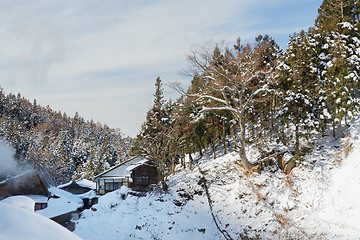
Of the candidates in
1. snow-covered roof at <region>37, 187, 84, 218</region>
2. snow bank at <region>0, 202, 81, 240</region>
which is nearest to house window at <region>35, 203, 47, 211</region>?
snow-covered roof at <region>37, 187, 84, 218</region>

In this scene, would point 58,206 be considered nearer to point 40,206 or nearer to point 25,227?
point 40,206

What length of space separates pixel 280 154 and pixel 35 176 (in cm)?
2391

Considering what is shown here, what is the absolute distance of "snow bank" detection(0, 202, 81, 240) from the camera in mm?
2209

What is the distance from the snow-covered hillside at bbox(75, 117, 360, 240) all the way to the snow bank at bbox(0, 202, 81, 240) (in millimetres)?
15451

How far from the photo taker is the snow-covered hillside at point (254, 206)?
15.9 m

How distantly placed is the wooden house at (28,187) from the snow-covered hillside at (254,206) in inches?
328

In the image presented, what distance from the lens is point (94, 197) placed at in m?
39.8

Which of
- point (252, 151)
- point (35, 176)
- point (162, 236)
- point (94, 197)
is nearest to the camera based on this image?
point (162, 236)

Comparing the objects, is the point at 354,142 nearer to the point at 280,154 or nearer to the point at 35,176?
the point at 280,154

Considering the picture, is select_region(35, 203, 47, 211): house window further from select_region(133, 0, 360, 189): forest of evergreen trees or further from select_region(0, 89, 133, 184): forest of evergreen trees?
select_region(0, 89, 133, 184): forest of evergreen trees

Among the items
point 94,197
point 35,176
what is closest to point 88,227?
point 35,176

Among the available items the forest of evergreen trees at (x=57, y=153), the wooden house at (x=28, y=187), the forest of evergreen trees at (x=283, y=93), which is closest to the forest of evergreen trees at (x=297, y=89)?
the forest of evergreen trees at (x=283, y=93)

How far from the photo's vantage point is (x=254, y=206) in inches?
741

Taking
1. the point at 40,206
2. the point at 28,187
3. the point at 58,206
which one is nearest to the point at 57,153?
the point at 58,206
